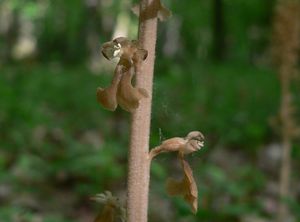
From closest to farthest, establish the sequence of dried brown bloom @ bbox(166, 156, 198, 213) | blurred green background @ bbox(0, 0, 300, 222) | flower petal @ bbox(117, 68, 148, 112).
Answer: flower petal @ bbox(117, 68, 148, 112) → dried brown bloom @ bbox(166, 156, 198, 213) → blurred green background @ bbox(0, 0, 300, 222)

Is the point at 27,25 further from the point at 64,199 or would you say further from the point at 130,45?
the point at 130,45

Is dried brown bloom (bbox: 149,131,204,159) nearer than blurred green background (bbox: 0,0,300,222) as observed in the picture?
Yes

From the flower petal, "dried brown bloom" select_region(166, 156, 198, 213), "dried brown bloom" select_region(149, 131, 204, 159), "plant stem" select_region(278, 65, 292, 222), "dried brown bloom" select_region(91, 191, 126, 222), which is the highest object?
"plant stem" select_region(278, 65, 292, 222)

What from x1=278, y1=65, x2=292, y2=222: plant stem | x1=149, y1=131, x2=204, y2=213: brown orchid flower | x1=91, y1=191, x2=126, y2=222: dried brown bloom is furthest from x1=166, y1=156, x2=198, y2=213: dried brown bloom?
x1=278, y1=65, x2=292, y2=222: plant stem

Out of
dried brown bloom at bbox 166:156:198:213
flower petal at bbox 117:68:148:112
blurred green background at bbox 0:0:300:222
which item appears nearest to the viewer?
flower petal at bbox 117:68:148:112

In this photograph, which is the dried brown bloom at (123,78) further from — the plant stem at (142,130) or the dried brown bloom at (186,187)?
the dried brown bloom at (186,187)

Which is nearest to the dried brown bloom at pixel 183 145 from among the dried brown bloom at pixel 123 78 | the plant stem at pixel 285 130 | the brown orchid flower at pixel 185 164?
the brown orchid flower at pixel 185 164

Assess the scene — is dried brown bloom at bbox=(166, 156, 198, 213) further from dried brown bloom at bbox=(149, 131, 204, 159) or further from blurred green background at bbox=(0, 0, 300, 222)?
blurred green background at bbox=(0, 0, 300, 222)

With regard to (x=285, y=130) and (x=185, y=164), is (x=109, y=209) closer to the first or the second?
(x=185, y=164)
